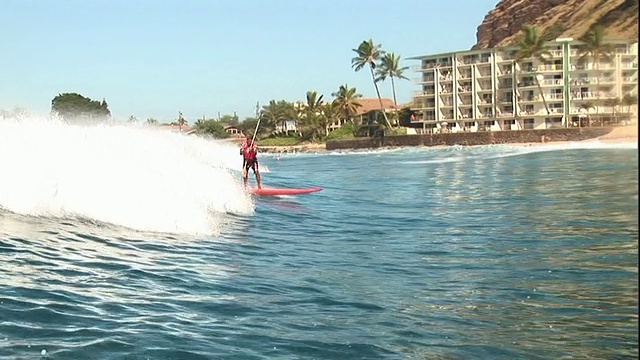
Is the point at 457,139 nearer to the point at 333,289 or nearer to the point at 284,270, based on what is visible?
the point at 284,270

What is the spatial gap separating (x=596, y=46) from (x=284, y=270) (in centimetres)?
741

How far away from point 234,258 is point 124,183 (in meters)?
4.53

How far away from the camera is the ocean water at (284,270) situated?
5332 millimetres

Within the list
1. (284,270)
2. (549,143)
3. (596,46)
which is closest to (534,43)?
(284,270)

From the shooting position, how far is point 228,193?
17578 mm

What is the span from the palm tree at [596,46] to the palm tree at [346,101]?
116m

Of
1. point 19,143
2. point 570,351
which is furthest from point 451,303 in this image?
point 19,143

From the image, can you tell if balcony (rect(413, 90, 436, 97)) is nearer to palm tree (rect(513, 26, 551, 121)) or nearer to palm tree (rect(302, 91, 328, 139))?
palm tree (rect(302, 91, 328, 139))

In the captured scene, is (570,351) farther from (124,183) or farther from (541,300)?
(124,183)

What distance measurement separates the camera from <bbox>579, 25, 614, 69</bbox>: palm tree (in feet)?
5.54

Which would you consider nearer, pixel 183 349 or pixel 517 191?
pixel 183 349

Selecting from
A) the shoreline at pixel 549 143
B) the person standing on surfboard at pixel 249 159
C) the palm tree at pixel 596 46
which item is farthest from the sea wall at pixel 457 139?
the palm tree at pixel 596 46

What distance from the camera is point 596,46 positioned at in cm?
177

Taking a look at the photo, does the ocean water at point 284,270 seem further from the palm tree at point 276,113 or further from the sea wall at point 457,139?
the palm tree at point 276,113
